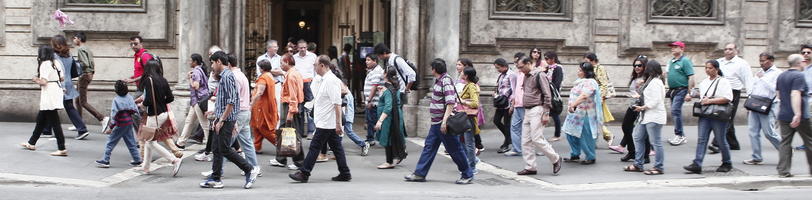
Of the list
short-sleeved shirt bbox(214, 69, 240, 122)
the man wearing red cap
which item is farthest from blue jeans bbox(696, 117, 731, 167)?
short-sleeved shirt bbox(214, 69, 240, 122)

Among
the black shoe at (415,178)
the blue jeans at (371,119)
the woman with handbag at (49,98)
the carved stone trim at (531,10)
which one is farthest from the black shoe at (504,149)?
the woman with handbag at (49,98)

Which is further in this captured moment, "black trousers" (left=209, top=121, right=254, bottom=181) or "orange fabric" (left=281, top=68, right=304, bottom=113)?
"orange fabric" (left=281, top=68, right=304, bottom=113)

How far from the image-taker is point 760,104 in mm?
12977

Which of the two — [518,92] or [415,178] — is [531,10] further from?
[415,178]

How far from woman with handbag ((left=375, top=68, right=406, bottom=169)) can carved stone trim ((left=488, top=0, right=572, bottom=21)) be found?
4.76 metres

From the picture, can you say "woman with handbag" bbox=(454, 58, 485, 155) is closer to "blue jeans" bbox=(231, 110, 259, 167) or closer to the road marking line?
the road marking line

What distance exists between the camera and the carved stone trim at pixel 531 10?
1770 cm

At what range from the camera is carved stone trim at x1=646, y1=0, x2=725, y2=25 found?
59.4ft

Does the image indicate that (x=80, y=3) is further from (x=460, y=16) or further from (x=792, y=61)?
(x=792, y=61)

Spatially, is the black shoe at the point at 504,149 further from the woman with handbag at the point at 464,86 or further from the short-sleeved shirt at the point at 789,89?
the short-sleeved shirt at the point at 789,89

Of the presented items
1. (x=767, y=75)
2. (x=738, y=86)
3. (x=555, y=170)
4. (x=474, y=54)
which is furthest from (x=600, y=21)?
(x=555, y=170)

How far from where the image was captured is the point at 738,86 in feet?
47.2

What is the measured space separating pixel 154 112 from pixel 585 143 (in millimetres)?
5346

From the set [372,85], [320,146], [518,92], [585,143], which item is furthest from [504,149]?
[320,146]
